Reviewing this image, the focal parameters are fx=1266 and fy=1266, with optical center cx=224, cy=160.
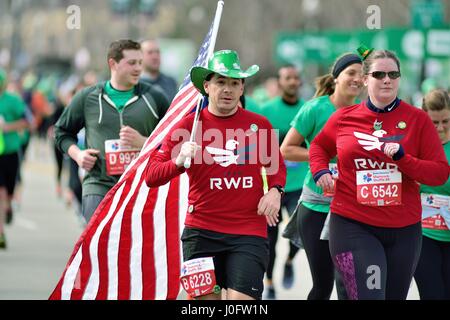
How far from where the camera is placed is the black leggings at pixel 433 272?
26.9 feet

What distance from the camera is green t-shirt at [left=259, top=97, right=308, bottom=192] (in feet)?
38.4

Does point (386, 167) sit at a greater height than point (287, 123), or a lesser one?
greater

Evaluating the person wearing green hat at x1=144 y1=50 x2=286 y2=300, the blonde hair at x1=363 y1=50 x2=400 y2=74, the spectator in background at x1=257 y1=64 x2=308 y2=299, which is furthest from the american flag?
the spectator in background at x1=257 y1=64 x2=308 y2=299

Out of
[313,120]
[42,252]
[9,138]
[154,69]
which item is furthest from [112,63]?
[9,138]

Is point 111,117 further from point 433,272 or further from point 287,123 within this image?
point 287,123

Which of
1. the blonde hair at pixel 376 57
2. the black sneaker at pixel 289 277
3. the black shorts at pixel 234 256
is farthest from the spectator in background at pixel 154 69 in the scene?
the black shorts at pixel 234 256

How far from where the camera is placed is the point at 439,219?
8.36 m

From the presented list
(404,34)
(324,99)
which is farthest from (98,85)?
(404,34)

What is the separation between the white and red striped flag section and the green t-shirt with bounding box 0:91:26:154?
670cm

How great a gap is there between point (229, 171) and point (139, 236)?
5.06ft

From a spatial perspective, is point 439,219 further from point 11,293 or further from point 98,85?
point 11,293

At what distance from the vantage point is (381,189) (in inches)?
279

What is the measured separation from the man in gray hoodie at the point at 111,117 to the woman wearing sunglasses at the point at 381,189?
94.9 inches

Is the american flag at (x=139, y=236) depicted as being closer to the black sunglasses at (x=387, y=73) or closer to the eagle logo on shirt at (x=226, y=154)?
the eagle logo on shirt at (x=226, y=154)
